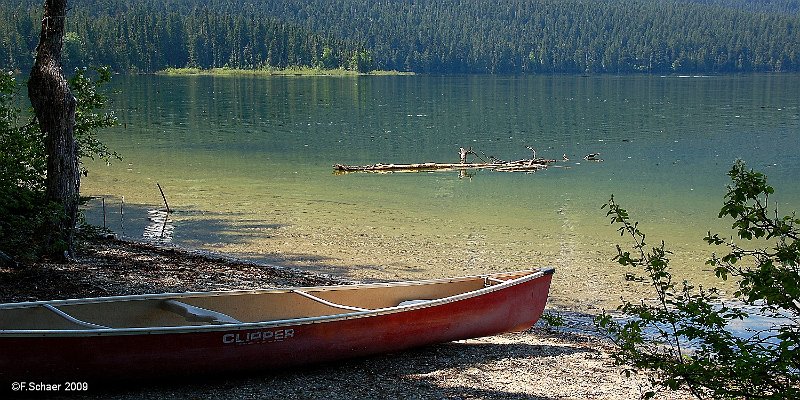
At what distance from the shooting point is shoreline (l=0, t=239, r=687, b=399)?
9.79 m

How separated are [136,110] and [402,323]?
64.3 m

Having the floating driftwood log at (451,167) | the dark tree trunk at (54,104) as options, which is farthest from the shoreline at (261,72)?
the dark tree trunk at (54,104)

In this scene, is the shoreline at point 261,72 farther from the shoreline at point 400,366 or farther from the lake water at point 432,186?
the shoreline at point 400,366

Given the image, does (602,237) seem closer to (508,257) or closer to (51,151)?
(508,257)

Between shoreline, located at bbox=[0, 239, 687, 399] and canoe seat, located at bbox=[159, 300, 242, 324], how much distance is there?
872mm

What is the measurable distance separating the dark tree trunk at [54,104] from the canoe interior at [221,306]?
443 cm

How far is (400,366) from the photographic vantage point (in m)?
11.0

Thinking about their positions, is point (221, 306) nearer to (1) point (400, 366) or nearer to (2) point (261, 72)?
(1) point (400, 366)

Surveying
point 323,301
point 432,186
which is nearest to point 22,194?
point 323,301

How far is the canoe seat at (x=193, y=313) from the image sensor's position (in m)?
10.6

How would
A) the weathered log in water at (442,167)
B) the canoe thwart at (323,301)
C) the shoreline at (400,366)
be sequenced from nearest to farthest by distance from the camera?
the shoreline at (400,366), the canoe thwart at (323,301), the weathered log in water at (442,167)

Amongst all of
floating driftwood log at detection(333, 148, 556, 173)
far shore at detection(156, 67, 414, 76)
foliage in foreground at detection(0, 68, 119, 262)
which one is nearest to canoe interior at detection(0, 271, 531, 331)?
foliage in foreground at detection(0, 68, 119, 262)

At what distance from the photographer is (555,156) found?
4341 centimetres

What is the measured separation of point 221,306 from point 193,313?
670mm
